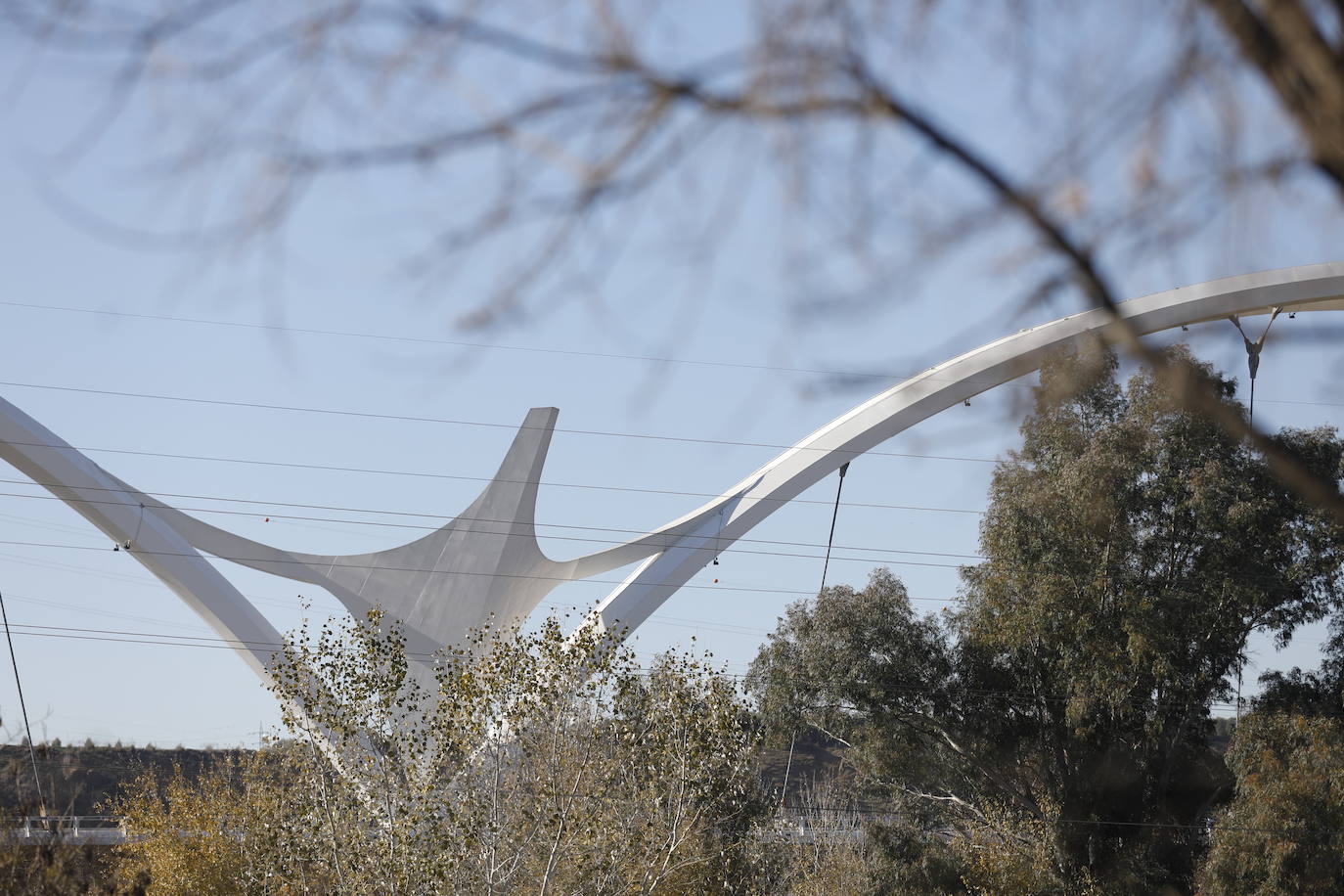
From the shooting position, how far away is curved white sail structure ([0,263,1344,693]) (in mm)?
19906

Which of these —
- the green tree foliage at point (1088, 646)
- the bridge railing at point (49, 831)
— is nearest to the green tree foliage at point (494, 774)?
the bridge railing at point (49, 831)

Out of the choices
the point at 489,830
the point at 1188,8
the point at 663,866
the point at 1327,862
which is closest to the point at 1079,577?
the point at 1327,862

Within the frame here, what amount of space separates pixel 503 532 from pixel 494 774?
37.6ft

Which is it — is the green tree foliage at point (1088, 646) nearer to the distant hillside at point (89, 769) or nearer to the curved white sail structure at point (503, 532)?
the curved white sail structure at point (503, 532)

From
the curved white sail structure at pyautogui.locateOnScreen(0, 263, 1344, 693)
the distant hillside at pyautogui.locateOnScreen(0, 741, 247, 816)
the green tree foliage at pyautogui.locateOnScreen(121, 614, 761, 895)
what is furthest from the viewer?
the distant hillside at pyautogui.locateOnScreen(0, 741, 247, 816)

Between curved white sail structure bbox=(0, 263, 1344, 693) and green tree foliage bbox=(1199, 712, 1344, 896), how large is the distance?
605cm

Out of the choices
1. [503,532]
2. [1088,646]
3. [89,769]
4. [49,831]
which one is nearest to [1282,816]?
[1088,646]

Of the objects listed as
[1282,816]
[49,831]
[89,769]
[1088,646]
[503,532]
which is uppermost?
[503,532]

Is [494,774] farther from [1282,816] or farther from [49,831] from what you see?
[1282,816]

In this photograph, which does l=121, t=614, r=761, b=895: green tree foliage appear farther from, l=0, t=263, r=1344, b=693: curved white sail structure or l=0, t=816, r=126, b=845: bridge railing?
l=0, t=263, r=1344, b=693: curved white sail structure

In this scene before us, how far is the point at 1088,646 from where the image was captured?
19031 millimetres

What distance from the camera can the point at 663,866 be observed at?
1163 cm

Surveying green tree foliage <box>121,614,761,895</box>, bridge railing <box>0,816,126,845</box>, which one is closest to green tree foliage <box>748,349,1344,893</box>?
green tree foliage <box>121,614,761,895</box>

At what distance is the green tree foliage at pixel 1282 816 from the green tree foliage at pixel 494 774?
838 cm
